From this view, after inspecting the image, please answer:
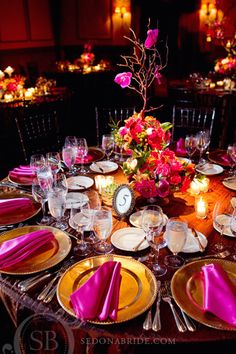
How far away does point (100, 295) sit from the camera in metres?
1.04

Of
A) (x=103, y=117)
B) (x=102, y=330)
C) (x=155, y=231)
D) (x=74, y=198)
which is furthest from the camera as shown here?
(x=103, y=117)

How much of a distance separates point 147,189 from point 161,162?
14 centimetres

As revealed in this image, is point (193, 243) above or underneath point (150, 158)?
underneath

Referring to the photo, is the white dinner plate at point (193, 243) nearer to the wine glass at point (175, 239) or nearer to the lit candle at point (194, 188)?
the wine glass at point (175, 239)

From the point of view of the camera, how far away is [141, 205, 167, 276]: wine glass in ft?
3.96

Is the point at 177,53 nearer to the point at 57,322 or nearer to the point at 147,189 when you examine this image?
the point at 147,189

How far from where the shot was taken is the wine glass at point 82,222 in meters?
1.31

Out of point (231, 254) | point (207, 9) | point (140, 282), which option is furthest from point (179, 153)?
point (207, 9)

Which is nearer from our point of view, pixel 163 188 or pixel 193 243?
pixel 193 243

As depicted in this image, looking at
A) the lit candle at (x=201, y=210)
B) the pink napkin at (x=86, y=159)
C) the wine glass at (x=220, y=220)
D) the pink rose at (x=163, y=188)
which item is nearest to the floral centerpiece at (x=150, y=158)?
the pink rose at (x=163, y=188)

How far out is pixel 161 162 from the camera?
1.57m

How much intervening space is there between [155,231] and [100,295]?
31 cm

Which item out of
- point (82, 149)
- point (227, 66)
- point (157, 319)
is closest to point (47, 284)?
point (157, 319)

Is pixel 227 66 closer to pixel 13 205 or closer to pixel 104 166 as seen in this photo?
pixel 104 166
